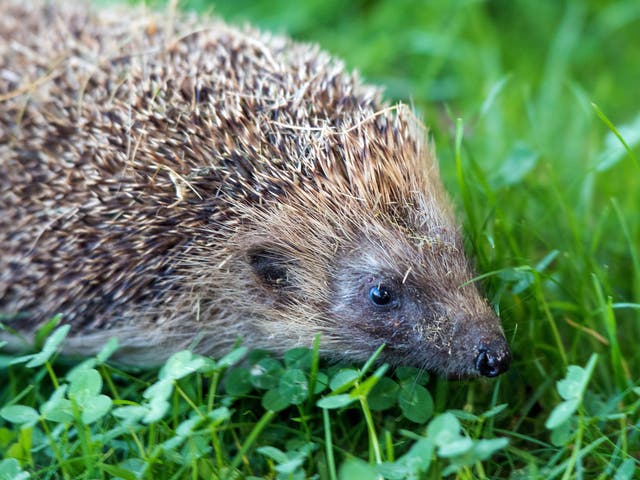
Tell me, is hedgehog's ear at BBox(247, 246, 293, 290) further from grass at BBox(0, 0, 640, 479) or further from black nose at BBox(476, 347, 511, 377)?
black nose at BBox(476, 347, 511, 377)

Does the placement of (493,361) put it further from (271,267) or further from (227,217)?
(227,217)

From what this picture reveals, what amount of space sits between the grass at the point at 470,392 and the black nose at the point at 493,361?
4.3 inches

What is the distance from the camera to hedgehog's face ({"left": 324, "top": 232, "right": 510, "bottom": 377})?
215 cm

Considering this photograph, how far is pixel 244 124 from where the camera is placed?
232cm

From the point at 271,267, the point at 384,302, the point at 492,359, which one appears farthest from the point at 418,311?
the point at 271,267

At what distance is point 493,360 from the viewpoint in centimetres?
210

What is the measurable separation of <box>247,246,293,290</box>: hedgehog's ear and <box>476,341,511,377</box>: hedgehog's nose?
1.98 ft

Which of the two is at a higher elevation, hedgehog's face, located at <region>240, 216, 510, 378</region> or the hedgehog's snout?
hedgehog's face, located at <region>240, 216, 510, 378</region>

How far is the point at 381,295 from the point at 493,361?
349 mm

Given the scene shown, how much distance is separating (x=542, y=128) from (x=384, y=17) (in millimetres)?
1124

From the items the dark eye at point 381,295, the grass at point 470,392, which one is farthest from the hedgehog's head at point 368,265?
the grass at point 470,392

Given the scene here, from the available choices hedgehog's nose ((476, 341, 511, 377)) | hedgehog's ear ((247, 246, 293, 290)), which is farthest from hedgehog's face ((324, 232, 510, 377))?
hedgehog's ear ((247, 246, 293, 290))

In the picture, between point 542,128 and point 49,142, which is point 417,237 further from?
point 542,128

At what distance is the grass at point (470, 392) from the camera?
1980mm
